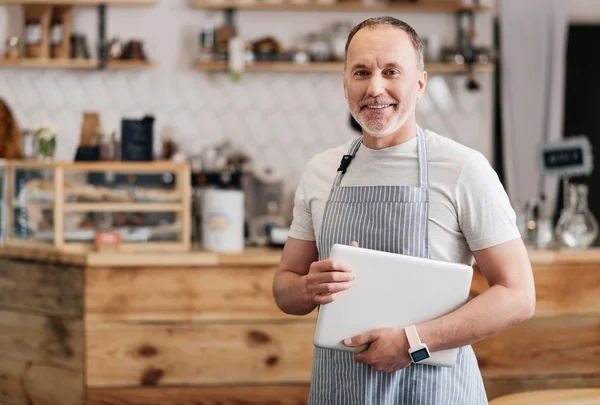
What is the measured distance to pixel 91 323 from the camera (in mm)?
3320

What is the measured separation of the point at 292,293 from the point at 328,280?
199 mm

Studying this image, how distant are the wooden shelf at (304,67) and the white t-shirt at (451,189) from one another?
3.70m

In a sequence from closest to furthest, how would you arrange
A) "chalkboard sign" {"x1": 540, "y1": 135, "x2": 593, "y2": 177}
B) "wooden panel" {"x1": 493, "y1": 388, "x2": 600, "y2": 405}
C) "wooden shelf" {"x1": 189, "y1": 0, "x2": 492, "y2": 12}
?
1. "wooden panel" {"x1": 493, "y1": 388, "x2": 600, "y2": 405}
2. "chalkboard sign" {"x1": 540, "y1": 135, "x2": 593, "y2": 177}
3. "wooden shelf" {"x1": 189, "y1": 0, "x2": 492, "y2": 12}

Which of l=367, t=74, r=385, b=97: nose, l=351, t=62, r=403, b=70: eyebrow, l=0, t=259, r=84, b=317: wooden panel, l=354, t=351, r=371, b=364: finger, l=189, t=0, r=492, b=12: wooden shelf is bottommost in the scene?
l=0, t=259, r=84, b=317: wooden panel

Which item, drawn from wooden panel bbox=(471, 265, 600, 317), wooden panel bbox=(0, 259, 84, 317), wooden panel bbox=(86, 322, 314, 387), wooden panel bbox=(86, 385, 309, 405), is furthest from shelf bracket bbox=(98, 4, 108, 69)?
wooden panel bbox=(471, 265, 600, 317)

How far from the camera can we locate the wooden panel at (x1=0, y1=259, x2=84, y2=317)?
3373mm

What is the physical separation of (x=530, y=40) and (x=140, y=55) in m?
2.57

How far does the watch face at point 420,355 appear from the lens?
158 cm

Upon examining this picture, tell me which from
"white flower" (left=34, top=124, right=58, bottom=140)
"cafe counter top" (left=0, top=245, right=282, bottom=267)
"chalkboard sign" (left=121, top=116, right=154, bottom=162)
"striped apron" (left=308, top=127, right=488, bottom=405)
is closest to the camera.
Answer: "striped apron" (left=308, top=127, right=488, bottom=405)

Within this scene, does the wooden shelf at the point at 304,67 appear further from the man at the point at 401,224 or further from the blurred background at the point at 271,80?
the man at the point at 401,224

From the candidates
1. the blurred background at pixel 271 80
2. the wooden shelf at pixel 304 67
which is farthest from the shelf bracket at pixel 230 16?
the wooden shelf at pixel 304 67

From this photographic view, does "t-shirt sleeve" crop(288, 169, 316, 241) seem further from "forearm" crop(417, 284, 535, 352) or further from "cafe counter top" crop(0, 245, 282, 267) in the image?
"cafe counter top" crop(0, 245, 282, 267)

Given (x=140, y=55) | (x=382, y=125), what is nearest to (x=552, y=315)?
(x=382, y=125)

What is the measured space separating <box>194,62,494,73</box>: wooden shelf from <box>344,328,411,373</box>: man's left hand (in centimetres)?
396
